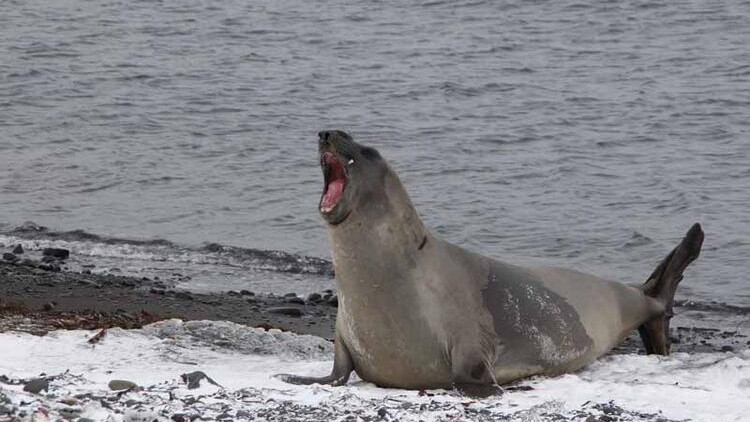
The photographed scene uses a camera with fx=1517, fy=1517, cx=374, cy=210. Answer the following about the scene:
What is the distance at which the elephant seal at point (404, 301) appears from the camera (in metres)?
7.69


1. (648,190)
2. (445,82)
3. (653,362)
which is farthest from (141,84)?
(653,362)

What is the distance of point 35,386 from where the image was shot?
666cm

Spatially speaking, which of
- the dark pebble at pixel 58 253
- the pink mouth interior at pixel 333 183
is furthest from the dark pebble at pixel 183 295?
the pink mouth interior at pixel 333 183

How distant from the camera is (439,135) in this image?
1955 centimetres

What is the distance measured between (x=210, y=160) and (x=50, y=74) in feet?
22.8

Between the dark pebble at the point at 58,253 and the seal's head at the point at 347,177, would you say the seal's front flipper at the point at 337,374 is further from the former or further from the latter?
the dark pebble at the point at 58,253

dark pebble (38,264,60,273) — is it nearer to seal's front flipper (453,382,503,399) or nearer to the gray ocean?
the gray ocean

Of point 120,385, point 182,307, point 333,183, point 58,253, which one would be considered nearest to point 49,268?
point 58,253

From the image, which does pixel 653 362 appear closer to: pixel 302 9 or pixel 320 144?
pixel 320 144

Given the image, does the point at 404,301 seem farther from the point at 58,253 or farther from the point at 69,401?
the point at 58,253

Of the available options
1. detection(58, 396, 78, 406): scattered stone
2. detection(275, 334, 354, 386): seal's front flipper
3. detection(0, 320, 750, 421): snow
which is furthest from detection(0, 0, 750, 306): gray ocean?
detection(58, 396, 78, 406): scattered stone

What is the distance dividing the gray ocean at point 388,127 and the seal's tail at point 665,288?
10.0 ft

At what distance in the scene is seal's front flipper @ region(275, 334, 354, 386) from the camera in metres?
7.70

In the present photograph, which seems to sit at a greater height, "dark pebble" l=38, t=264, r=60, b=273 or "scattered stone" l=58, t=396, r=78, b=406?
"scattered stone" l=58, t=396, r=78, b=406
